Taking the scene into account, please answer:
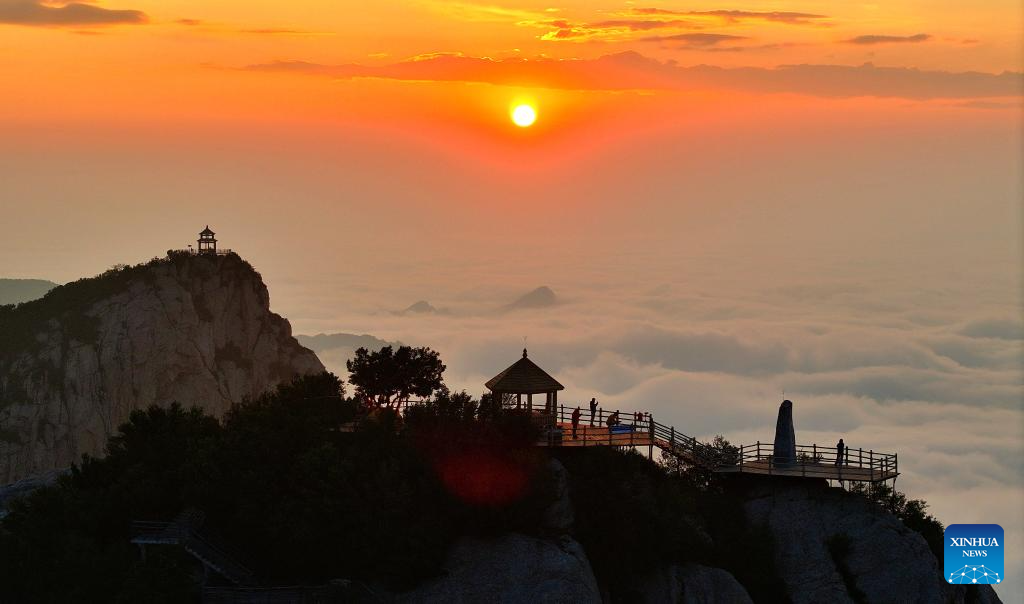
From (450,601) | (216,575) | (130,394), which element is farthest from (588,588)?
(130,394)

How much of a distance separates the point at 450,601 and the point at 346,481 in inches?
263

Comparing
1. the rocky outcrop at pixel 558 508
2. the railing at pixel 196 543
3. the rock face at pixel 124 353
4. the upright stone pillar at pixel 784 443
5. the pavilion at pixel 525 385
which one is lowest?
the railing at pixel 196 543

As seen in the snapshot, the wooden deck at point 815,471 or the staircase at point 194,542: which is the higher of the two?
the wooden deck at point 815,471

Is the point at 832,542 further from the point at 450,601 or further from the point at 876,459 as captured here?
the point at 450,601

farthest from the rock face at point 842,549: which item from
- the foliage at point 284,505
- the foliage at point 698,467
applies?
the foliage at point 284,505

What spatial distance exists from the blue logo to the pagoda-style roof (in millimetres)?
19746

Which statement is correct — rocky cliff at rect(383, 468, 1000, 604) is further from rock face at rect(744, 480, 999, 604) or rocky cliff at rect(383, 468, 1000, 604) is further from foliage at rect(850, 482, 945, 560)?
foliage at rect(850, 482, 945, 560)

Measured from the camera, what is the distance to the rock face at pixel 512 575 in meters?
61.9

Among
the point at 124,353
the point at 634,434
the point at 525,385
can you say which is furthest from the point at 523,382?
the point at 124,353

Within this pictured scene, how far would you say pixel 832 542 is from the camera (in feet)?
235

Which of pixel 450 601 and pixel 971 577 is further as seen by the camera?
pixel 971 577

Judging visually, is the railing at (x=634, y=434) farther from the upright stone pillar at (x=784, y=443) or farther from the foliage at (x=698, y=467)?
the upright stone pillar at (x=784, y=443)

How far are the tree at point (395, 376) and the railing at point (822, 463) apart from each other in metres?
16.0

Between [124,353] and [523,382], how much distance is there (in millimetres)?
83901
